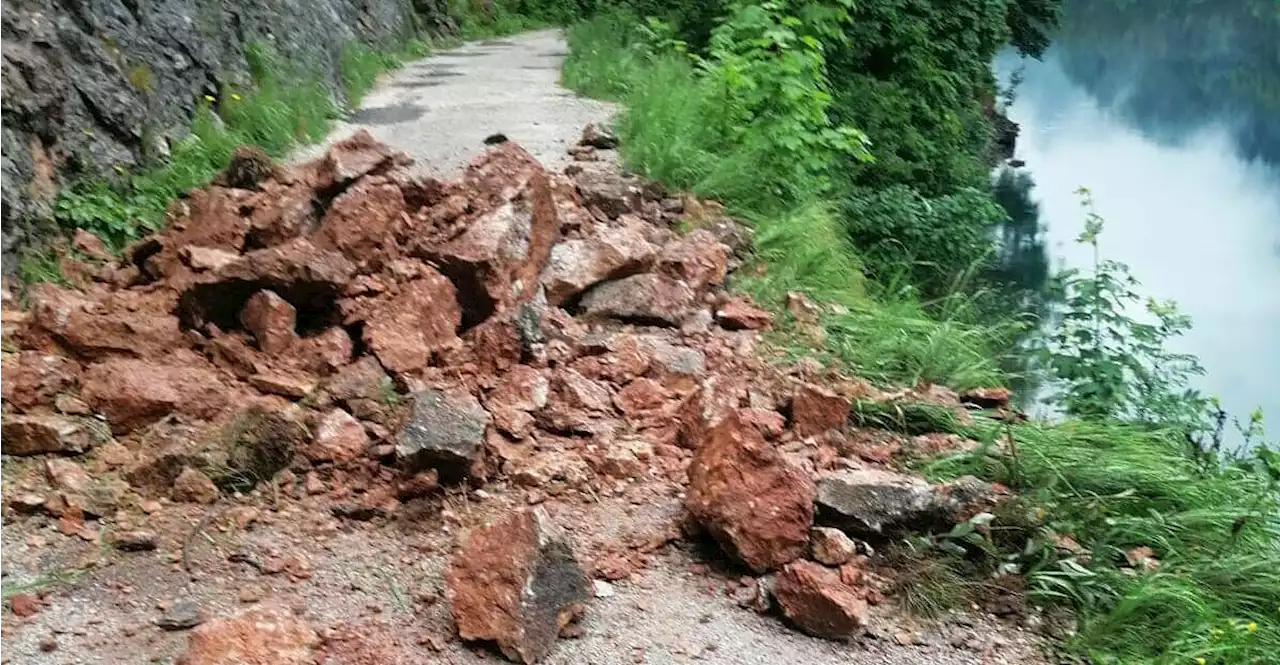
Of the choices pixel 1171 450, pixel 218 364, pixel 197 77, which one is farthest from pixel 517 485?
pixel 197 77

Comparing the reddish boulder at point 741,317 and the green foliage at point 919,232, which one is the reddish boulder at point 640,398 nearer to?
the reddish boulder at point 741,317

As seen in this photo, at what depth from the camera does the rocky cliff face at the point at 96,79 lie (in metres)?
4.40

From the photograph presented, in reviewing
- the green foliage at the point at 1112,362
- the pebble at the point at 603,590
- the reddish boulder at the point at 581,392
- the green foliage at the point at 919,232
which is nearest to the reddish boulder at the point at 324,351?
the reddish boulder at the point at 581,392

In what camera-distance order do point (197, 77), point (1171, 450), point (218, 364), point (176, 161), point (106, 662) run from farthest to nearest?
point (197, 77) < point (176, 161) < point (1171, 450) < point (218, 364) < point (106, 662)

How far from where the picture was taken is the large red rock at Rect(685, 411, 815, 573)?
285cm

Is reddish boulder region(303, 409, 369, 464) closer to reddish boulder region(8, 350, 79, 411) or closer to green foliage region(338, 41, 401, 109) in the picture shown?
reddish boulder region(8, 350, 79, 411)

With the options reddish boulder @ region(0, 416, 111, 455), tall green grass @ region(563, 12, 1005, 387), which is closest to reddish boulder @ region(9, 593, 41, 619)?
reddish boulder @ region(0, 416, 111, 455)

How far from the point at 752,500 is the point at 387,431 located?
120 centimetres

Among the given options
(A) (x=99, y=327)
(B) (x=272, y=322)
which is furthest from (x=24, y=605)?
(B) (x=272, y=322)

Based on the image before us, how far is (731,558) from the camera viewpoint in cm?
293

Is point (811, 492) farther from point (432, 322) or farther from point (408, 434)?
point (432, 322)

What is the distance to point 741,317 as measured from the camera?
15.0 ft

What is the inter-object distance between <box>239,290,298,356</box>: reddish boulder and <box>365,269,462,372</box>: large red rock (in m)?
0.27

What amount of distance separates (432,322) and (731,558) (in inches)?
59.0
